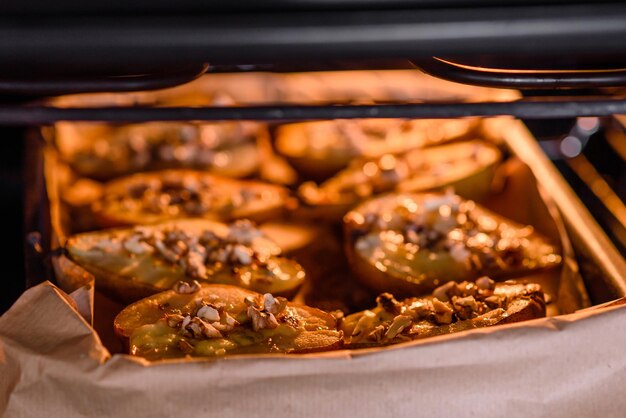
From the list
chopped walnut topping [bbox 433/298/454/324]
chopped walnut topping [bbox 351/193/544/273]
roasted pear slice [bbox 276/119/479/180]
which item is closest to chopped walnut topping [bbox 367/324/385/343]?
chopped walnut topping [bbox 433/298/454/324]

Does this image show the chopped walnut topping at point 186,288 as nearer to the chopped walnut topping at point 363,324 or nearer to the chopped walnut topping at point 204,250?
the chopped walnut topping at point 204,250

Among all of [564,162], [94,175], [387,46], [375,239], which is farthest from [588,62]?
[94,175]

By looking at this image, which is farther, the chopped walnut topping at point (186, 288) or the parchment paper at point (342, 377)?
the chopped walnut topping at point (186, 288)

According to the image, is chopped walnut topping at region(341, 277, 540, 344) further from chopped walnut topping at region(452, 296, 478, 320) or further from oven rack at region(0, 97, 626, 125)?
oven rack at region(0, 97, 626, 125)

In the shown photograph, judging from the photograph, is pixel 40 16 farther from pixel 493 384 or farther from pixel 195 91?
pixel 195 91

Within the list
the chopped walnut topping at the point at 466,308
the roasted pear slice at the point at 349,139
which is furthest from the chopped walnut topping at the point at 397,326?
the roasted pear slice at the point at 349,139

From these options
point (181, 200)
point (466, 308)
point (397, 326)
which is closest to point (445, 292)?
point (466, 308)
